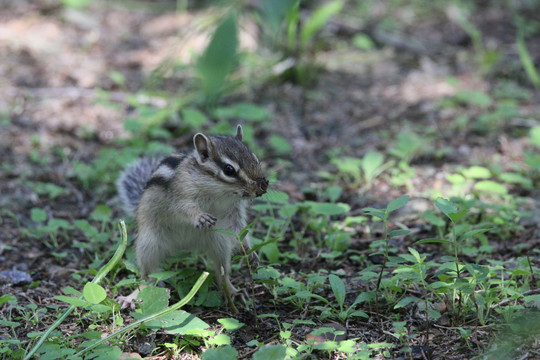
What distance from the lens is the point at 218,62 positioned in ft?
2.66

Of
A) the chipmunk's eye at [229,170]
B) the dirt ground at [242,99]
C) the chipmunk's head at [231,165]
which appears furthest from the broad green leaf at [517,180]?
the chipmunk's eye at [229,170]

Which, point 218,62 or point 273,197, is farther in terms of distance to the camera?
point 273,197

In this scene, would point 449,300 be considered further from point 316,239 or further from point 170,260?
point 170,260

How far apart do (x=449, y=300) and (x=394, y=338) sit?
335 millimetres

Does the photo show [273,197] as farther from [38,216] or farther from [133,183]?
[38,216]

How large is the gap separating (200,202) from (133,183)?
87 cm

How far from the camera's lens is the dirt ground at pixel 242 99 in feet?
12.1

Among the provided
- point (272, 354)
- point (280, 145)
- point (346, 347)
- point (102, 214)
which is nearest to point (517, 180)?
point (280, 145)

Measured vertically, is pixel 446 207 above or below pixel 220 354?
above

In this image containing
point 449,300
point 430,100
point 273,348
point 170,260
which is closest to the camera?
point 273,348

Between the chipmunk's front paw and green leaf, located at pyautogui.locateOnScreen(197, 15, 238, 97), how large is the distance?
203 centimetres

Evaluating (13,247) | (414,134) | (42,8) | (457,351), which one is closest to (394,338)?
(457,351)

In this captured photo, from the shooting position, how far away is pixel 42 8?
26.7 ft

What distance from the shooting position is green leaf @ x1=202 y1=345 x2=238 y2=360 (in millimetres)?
2275
